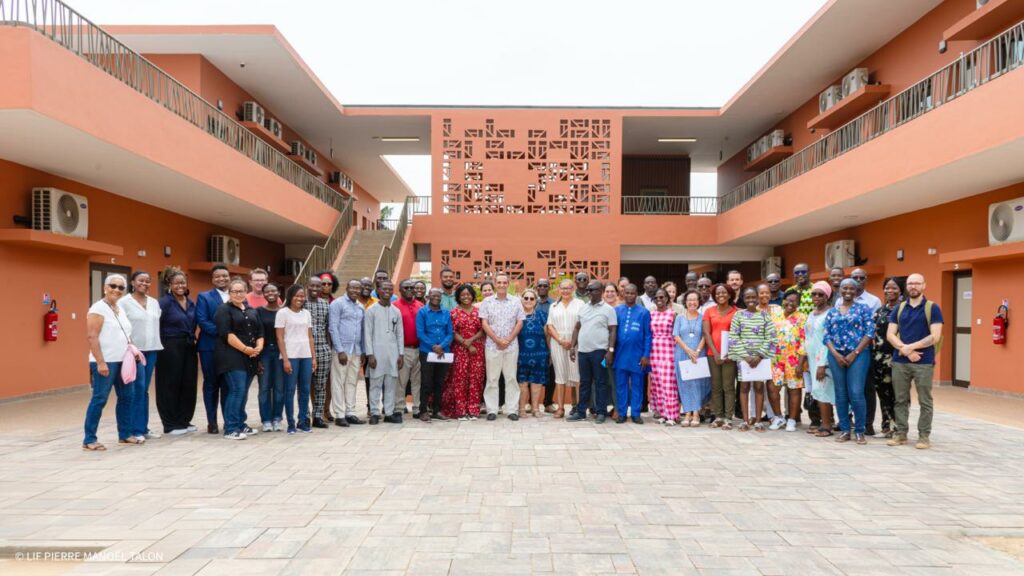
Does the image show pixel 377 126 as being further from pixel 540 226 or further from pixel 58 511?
pixel 58 511

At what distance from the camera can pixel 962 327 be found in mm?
11461

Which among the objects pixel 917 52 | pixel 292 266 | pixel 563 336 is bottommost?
pixel 563 336

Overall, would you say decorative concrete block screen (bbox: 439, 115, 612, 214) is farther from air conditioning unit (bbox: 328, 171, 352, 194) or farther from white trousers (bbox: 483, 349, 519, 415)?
white trousers (bbox: 483, 349, 519, 415)

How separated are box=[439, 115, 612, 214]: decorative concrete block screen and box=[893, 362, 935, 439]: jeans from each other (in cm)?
1192

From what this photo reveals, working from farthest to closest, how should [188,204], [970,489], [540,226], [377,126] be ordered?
[377,126], [540,226], [188,204], [970,489]

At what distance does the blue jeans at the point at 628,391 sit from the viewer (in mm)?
7219

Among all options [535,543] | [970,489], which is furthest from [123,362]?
[970,489]

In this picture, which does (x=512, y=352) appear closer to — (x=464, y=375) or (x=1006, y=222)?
(x=464, y=375)

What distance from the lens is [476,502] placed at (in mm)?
4223

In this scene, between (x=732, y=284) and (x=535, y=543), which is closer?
(x=535, y=543)

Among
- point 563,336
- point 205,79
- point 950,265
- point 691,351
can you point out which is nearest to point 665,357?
point 691,351

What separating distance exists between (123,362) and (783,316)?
22.7ft

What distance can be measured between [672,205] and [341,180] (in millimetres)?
13064

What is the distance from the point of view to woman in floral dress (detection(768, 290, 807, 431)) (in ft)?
22.2
